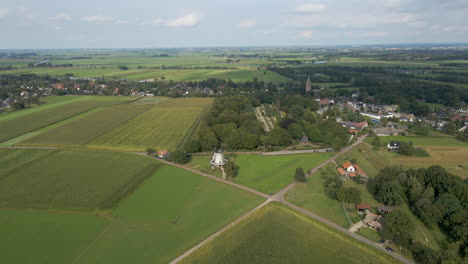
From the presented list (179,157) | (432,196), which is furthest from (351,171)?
(179,157)

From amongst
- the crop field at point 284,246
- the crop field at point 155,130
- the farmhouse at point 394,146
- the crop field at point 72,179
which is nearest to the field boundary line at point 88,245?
the crop field at point 72,179

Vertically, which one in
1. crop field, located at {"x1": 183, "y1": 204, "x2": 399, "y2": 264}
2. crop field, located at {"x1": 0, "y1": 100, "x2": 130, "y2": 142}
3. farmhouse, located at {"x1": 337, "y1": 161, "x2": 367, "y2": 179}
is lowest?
crop field, located at {"x1": 183, "y1": 204, "x2": 399, "y2": 264}

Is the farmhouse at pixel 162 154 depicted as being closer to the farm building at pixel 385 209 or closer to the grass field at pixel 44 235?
the grass field at pixel 44 235

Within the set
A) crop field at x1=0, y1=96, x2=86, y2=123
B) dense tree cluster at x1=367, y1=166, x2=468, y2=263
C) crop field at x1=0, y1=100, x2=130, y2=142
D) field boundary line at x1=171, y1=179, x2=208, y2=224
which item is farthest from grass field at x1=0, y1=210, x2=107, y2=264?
crop field at x1=0, y1=96, x2=86, y2=123

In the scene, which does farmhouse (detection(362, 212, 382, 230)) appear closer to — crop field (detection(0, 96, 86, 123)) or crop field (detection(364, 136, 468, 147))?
crop field (detection(364, 136, 468, 147))

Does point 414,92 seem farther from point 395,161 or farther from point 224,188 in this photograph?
point 224,188

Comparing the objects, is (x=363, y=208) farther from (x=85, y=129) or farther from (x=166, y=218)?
(x=85, y=129)

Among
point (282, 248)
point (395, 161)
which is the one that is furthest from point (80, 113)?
point (395, 161)

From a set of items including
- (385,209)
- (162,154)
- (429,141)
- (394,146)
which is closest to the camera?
(385,209)
